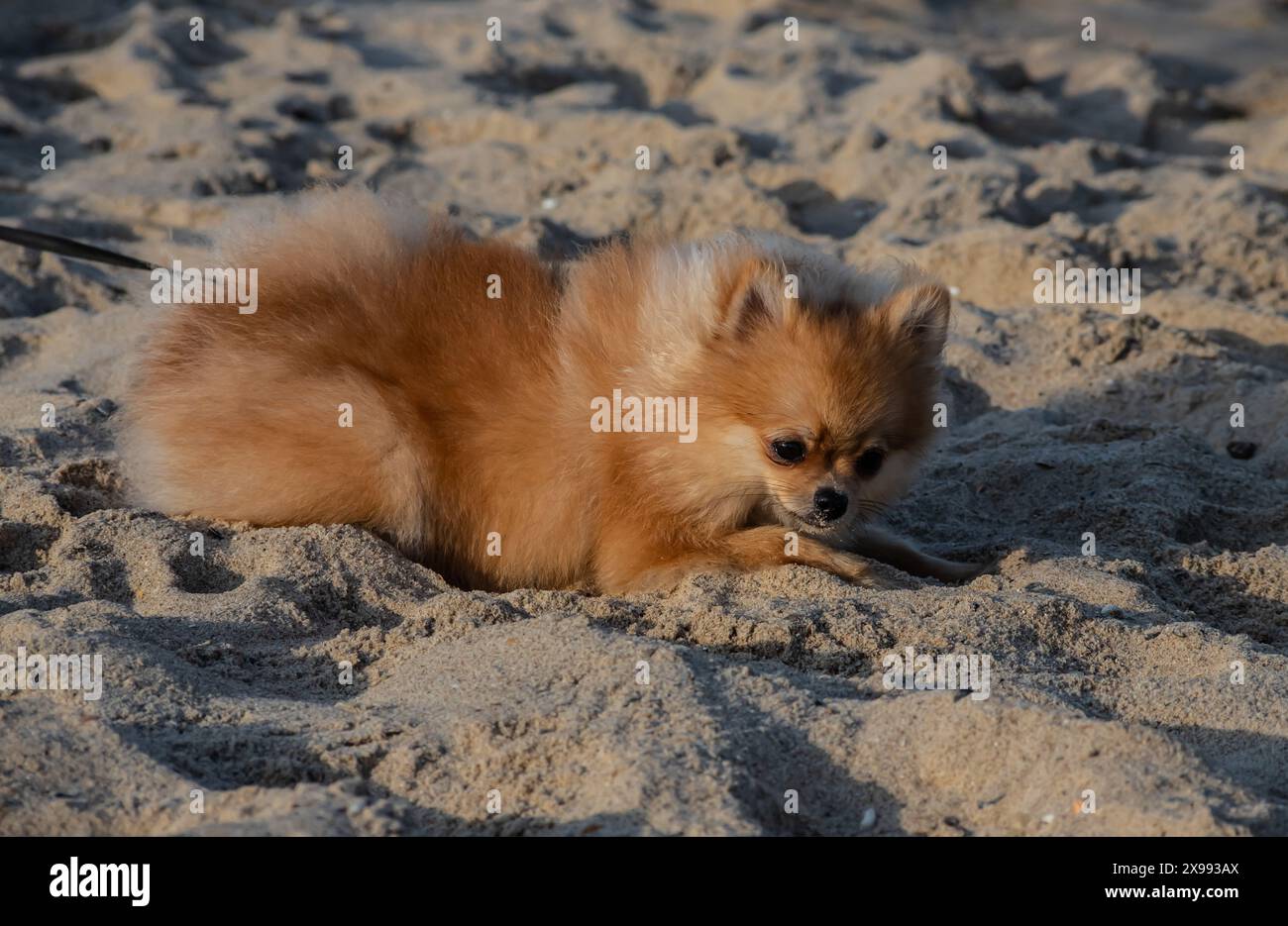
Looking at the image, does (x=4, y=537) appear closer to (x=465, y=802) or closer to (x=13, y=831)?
(x=13, y=831)

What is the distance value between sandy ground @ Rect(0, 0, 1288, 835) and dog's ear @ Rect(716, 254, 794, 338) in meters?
0.83

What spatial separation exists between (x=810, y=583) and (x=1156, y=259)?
3.91 meters

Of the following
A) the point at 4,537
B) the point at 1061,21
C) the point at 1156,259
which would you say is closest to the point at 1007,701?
the point at 4,537

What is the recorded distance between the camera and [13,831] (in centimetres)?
273

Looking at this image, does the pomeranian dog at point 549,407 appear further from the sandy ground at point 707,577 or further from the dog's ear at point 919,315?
the sandy ground at point 707,577

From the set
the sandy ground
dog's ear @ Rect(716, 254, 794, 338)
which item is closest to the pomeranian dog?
dog's ear @ Rect(716, 254, 794, 338)

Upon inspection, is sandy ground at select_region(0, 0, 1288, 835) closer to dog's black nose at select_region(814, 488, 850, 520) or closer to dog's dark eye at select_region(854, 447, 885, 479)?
dog's black nose at select_region(814, 488, 850, 520)

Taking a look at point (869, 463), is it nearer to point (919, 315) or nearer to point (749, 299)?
point (919, 315)

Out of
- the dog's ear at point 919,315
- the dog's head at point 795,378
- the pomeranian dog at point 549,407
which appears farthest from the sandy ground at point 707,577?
the dog's ear at point 919,315

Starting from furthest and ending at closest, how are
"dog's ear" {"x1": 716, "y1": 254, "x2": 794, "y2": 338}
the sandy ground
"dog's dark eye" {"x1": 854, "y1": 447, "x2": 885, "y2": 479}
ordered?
1. "dog's dark eye" {"x1": 854, "y1": 447, "x2": 885, "y2": 479}
2. "dog's ear" {"x1": 716, "y1": 254, "x2": 794, "y2": 338}
3. the sandy ground

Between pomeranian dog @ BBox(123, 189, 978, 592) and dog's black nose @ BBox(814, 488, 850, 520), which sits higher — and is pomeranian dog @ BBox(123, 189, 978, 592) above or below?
above

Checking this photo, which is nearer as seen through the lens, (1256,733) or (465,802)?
(465,802)

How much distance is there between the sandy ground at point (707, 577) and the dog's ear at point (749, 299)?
2.74ft

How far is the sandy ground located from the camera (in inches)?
119
